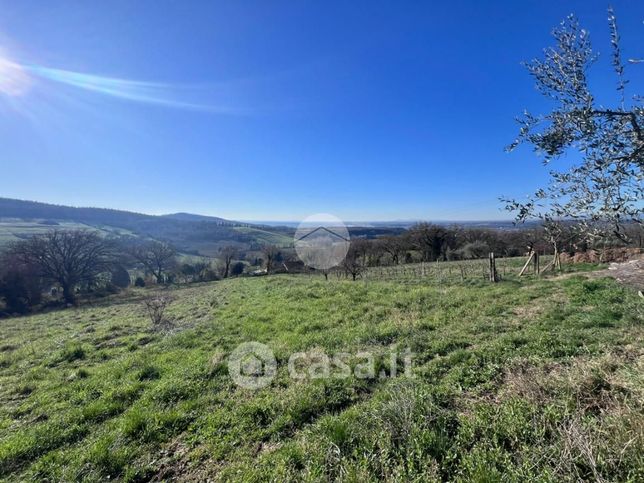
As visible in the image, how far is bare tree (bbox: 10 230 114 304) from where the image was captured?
36.8 meters

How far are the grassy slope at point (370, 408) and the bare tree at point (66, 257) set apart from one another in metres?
37.3

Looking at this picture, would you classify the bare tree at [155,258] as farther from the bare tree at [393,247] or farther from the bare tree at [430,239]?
the bare tree at [430,239]

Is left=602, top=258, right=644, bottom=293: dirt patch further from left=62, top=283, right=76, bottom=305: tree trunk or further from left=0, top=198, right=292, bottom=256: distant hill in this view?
left=0, top=198, right=292, bottom=256: distant hill

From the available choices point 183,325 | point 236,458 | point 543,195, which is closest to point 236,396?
point 236,458

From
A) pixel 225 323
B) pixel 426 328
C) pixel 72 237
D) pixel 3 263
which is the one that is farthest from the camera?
pixel 72 237

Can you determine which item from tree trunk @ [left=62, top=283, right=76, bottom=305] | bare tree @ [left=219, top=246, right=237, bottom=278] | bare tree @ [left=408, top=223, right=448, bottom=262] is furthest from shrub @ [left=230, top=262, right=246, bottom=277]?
bare tree @ [left=408, top=223, right=448, bottom=262]

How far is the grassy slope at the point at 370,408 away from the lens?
3.05 m

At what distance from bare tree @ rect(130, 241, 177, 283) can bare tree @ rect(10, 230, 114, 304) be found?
40.3ft

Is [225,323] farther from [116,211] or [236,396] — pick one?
[116,211]

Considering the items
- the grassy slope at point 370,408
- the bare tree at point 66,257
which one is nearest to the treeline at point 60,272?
the bare tree at point 66,257

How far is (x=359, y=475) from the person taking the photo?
295 cm

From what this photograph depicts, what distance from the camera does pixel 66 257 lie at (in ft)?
128

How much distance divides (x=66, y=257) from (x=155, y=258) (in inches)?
694

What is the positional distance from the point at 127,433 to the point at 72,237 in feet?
159
